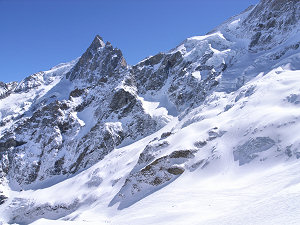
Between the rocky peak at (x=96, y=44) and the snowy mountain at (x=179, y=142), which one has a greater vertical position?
the rocky peak at (x=96, y=44)

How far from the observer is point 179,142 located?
3716cm

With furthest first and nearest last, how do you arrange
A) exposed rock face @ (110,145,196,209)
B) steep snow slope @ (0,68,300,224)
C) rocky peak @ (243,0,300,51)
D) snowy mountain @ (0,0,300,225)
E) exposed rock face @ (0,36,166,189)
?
1. exposed rock face @ (0,36,166,189)
2. rocky peak @ (243,0,300,51)
3. exposed rock face @ (110,145,196,209)
4. snowy mountain @ (0,0,300,225)
5. steep snow slope @ (0,68,300,224)

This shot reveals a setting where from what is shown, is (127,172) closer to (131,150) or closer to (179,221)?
(131,150)

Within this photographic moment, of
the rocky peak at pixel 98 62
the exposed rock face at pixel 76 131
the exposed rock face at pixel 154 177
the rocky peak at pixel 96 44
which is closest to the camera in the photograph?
the exposed rock face at pixel 154 177

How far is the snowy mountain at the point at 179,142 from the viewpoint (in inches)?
854

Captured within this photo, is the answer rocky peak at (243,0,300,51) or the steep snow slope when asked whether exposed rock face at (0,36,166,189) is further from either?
rocky peak at (243,0,300,51)

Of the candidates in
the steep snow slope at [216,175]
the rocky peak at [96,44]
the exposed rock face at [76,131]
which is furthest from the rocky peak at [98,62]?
the steep snow slope at [216,175]

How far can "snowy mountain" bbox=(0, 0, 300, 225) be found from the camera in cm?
2169

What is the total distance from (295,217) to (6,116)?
118 meters

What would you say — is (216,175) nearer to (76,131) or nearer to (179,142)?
(179,142)

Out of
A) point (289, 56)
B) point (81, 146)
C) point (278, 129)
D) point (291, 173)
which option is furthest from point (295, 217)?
point (81, 146)

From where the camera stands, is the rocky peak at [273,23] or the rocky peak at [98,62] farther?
the rocky peak at [98,62]

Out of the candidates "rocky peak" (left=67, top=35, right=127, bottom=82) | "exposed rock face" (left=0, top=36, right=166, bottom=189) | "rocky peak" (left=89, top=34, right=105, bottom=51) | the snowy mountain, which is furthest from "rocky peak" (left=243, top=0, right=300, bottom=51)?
"rocky peak" (left=89, top=34, right=105, bottom=51)

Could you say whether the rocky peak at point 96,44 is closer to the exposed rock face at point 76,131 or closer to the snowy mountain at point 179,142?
the snowy mountain at point 179,142
